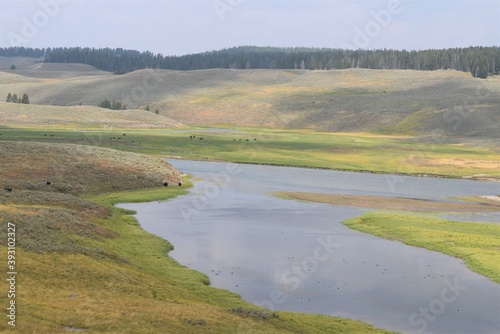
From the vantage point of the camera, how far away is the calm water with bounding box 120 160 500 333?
1576 inches

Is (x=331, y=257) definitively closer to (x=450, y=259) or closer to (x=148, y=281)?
(x=450, y=259)

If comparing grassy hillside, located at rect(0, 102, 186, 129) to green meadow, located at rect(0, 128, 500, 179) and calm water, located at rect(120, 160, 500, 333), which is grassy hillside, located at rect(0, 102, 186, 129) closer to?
green meadow, located at rect(0, 128, 500, 179)

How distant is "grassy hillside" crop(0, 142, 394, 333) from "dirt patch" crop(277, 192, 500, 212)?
24.5 m

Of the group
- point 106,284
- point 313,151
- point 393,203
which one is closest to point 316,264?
point 106,284

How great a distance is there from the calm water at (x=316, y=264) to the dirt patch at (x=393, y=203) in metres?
3.13

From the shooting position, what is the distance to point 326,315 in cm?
3856

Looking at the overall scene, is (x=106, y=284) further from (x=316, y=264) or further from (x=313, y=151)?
(x=313, y=151)

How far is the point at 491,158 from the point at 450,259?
85.5m

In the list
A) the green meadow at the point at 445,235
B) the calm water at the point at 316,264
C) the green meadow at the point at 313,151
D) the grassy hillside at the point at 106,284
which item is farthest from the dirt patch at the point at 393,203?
the green meadow at the point at 313,151

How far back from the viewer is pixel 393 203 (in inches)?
3231

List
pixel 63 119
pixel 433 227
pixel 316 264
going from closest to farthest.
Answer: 1. pixel 316 264
2. pixel 433 227
3. pixel 63 119

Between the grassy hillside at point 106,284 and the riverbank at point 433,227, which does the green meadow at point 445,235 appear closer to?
the riverbank at point 433,227

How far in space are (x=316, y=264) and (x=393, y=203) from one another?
113ft

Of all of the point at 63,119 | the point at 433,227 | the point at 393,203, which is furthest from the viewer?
the point at 63,119
